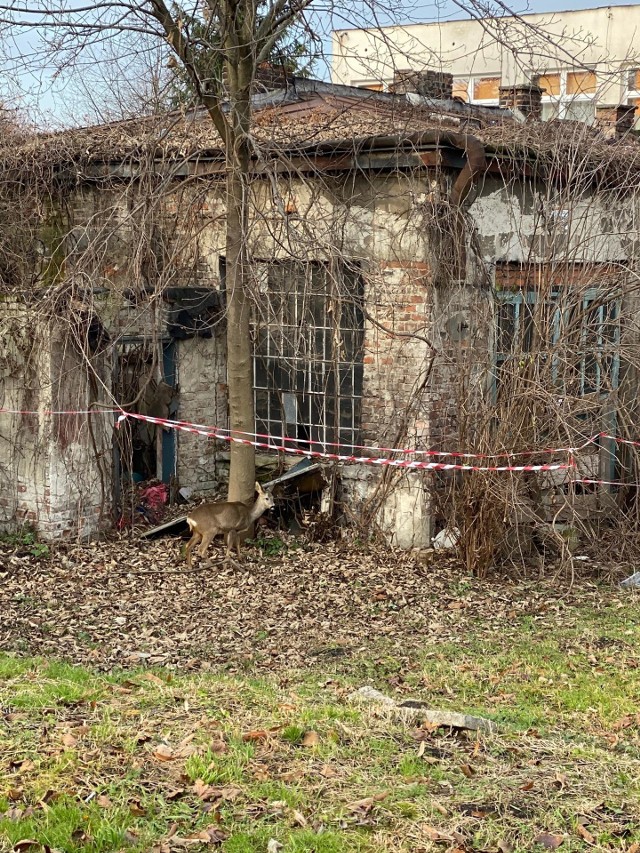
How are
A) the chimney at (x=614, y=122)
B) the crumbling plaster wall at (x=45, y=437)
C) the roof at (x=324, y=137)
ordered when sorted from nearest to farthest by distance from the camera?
the crumbling plaster wall at (x=45, y=437) < the roof at (x=324, y=137) < the chimney at (x=614, y=122)

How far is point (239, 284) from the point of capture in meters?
9.86

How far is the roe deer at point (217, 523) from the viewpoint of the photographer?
9758 mm

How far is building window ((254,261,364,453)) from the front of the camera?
10.9 metres

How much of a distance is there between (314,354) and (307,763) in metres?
6.61

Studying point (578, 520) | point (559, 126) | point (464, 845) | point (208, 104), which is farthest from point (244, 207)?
point (464, 845)

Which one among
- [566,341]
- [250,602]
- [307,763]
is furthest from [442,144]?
[307,763]

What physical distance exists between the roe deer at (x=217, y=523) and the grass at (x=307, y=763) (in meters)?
2.84

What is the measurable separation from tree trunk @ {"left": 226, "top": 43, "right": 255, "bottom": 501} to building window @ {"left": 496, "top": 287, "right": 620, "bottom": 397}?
245cm

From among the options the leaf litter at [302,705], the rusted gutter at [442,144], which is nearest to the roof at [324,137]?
the rusted gutter at [442,144]

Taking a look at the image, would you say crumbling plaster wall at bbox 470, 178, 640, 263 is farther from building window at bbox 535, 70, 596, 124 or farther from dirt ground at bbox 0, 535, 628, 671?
dirt ground at bbox 0, 535, 628, 671

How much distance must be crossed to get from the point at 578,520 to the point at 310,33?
5201 mm

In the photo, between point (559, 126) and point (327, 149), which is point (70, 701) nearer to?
point (327, 149)

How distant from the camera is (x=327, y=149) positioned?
10281 mm

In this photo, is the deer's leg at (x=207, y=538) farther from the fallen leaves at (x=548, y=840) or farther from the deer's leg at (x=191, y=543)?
the fallen leaves at (x=548, y=840)
